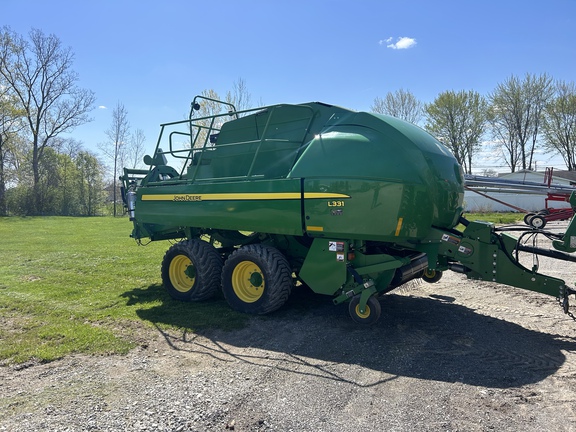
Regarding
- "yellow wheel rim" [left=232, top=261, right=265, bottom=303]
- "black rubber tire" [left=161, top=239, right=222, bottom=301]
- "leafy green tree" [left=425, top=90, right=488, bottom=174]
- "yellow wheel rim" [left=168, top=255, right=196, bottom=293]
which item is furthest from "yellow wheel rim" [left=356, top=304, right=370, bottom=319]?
"leafy green tree" [left=425, top=90, right=488, bottom=174]

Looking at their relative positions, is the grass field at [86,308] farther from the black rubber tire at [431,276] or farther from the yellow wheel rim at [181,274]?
the black rubber tire at [431,276]

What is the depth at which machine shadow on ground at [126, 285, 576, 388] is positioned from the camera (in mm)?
4176

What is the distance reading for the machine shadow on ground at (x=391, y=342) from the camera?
A: 418 centimetres

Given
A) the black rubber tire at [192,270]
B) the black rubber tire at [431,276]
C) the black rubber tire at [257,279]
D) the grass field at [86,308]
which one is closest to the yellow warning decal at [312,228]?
the black rubber tire at [257,279]

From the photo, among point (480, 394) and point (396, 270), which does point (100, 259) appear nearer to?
point (396, 270)

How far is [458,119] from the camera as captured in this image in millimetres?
39562

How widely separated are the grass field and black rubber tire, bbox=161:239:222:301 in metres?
0.18

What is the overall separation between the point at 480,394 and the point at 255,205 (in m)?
3.47

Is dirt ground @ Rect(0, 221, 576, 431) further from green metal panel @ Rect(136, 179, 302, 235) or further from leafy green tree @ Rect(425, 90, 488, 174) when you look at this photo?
leafy green tree @ Rect(425, 90, 488, 174)

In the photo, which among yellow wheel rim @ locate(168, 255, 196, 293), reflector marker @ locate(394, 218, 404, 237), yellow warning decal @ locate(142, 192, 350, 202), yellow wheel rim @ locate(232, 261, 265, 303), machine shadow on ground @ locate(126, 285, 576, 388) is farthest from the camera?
yellow wheel rim @ locate(168, 255, 196, 293)

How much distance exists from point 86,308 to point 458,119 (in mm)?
39512

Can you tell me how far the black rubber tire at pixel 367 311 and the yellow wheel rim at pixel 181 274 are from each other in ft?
9.82

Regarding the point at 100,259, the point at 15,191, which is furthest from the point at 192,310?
the point at 15,191

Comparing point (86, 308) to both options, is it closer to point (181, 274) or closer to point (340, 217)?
point (181, 274)
